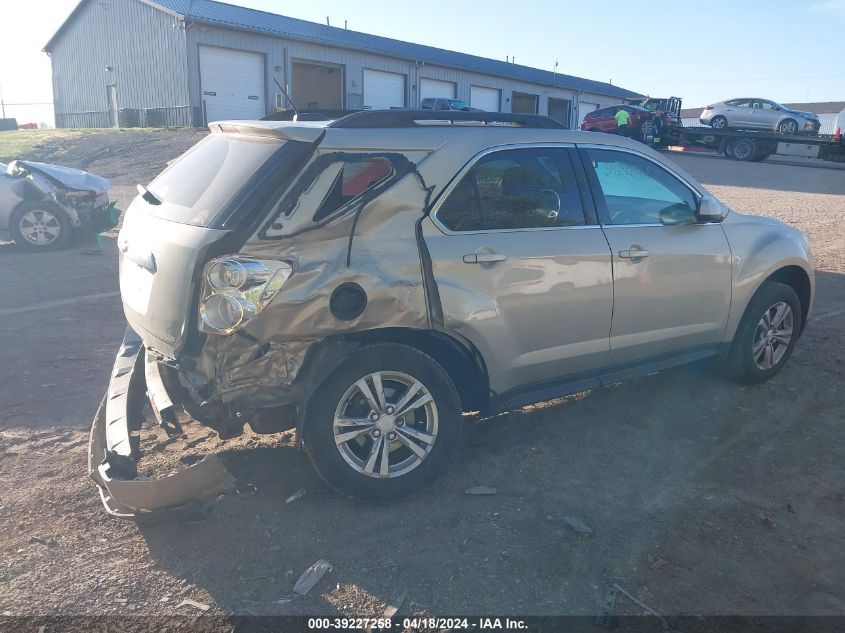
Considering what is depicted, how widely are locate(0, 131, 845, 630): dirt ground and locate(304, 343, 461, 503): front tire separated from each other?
16 centimetres

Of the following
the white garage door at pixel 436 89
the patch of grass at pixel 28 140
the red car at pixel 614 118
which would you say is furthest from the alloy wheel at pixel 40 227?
the white garage door at pixel 436 89

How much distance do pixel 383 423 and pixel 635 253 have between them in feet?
6.31

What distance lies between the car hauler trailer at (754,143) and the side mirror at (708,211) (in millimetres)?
24377

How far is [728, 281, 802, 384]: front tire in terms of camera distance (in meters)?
5.16

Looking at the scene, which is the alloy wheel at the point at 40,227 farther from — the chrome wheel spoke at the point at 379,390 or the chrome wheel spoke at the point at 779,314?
the chrome wheel spoke at the point at 779,314

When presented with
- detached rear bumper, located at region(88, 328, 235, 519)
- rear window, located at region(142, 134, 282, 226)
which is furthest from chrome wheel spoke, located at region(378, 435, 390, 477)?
rear window, located at region(142, 134, 282, 226)

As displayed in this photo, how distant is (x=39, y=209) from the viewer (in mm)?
10562

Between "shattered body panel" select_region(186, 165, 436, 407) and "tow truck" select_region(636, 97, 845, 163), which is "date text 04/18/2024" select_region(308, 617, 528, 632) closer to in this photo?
"shattered body panel" select_region(186, 165, 436, 407)

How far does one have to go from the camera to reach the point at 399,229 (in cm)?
363

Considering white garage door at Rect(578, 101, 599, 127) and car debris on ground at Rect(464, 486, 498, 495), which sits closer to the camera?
car debris on ground at Rect(464, 486, 498, 495)

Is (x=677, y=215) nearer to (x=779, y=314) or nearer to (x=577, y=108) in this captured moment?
(x=779, y=314)

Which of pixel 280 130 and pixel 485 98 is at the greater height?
pixel 485 98

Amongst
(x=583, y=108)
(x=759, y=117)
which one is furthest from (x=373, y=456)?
(x=583, y=108)

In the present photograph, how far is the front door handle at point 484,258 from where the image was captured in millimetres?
3760
